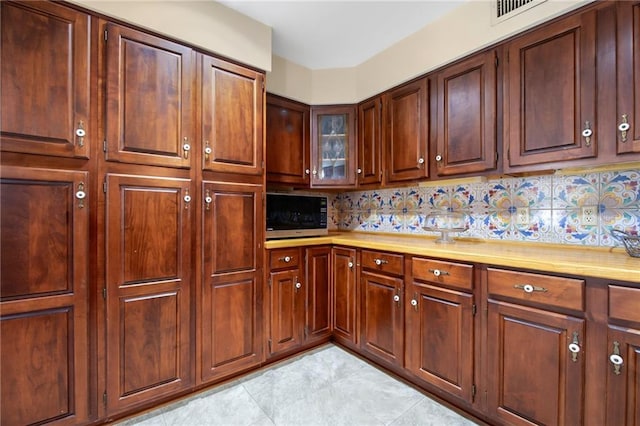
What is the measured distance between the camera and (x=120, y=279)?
1.47 metres

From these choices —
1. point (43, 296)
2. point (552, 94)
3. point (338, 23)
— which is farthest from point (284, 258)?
point (552, 94)

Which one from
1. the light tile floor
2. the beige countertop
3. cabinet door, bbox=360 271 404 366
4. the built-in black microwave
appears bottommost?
the light tile floor

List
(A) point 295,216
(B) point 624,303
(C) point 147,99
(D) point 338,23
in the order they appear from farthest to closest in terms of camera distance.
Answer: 1. (A) point 295,216
2. (D) point 338,23
3. (C) point 147,99
4. (B) point 624,303

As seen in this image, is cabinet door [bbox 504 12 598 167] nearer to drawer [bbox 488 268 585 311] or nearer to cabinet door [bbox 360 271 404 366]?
drawer [bbox 488 268 585 311]

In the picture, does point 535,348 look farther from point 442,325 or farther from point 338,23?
point 338,23

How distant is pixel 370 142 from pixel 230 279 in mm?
1570

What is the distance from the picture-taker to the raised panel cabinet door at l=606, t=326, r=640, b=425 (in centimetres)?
106

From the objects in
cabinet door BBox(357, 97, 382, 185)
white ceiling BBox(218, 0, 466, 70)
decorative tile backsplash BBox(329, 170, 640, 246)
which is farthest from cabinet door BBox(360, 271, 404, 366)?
white ceiling BBox(218, 0, 466, 70)

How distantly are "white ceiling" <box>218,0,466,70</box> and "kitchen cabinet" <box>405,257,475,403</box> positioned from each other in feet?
5.29

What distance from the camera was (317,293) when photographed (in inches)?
90.0

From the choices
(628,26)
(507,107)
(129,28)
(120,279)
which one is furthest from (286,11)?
(120,279)

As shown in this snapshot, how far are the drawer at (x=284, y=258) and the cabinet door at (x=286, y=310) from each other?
0.15 ft

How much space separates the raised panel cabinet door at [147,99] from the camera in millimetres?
1443

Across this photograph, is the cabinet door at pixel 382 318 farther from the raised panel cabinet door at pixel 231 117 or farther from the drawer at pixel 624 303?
the raised panel cabinet door at pixel 231 117
